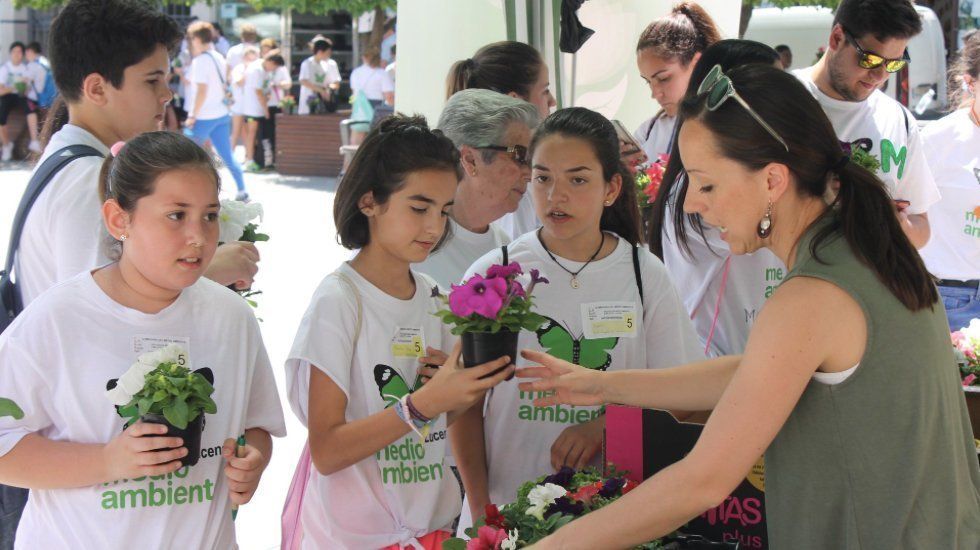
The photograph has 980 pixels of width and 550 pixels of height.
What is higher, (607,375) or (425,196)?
(425,196)

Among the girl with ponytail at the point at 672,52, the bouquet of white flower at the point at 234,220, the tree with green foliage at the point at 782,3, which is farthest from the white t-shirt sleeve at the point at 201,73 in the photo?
the bouquet of white flower at the point at 234,220

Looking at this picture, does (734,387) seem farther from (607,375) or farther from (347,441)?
(347,441)

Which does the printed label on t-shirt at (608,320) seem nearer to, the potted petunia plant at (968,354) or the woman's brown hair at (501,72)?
the potted petunia plant at (968,354)

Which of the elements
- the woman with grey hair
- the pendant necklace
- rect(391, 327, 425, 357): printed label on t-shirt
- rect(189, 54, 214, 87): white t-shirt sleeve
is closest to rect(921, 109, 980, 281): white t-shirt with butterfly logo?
A: the woman with grey hair

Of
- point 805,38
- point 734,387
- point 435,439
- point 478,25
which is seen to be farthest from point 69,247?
point 805,38

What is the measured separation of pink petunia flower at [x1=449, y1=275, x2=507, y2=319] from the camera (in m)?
2.22

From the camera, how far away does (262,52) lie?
1881 centimetres

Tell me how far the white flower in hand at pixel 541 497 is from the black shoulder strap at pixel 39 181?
5.02ft

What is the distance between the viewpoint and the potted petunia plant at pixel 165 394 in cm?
212

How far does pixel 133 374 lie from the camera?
2125 millimetres

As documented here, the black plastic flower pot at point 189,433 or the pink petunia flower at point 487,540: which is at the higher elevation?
the black plastic flower pot at point 189,433

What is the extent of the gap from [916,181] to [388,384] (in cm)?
260

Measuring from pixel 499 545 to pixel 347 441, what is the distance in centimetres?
63

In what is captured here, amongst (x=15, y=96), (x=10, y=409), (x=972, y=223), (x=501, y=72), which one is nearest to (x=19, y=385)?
(x=10, y=409)
